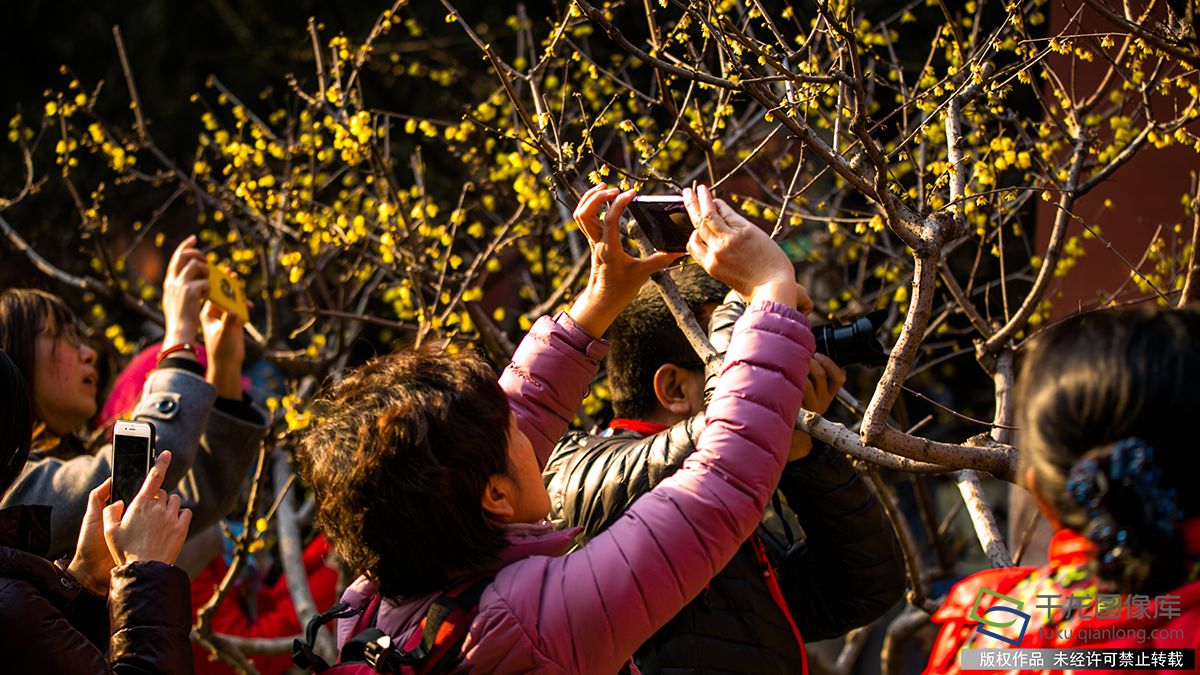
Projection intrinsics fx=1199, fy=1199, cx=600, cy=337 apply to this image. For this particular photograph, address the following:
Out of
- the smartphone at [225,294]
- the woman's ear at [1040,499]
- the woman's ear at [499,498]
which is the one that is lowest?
the woman's ear at [499,498]

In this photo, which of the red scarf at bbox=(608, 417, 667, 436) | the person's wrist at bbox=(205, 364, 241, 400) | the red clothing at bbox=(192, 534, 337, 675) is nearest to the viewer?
the red scarf at bbox=(608, 417, 667, 436)

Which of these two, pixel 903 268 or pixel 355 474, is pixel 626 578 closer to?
pixel 355 474

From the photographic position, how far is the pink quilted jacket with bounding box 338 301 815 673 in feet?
5.93

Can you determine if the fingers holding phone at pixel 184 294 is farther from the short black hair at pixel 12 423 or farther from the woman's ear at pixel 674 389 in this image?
the woman's ear at pixel 674 389

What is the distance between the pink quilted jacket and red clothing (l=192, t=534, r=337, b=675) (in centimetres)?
287

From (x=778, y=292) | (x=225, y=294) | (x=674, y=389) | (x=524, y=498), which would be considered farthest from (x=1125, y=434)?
(x=225, y=294)

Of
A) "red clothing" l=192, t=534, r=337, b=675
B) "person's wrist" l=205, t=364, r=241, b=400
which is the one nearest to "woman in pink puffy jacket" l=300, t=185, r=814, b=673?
"person's wrist" l=205, t=364, r=241, b=400

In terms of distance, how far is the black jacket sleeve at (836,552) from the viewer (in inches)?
105

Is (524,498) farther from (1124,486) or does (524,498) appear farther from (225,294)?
(225,294)

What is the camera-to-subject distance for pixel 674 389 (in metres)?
2.86

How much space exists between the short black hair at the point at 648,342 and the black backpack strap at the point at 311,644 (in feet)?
3.31

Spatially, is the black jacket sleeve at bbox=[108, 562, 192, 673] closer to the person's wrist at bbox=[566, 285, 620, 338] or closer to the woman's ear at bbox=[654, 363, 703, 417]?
the person's wrist at bbox=[566, 285, 620, 338]

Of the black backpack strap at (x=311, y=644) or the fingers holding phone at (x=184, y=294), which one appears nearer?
the black backpack strap at (x=311, y=644)

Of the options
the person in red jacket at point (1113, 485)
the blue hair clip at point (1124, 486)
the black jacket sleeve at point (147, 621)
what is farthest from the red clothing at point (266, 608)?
the blue hair clip at point (1124, 486)
